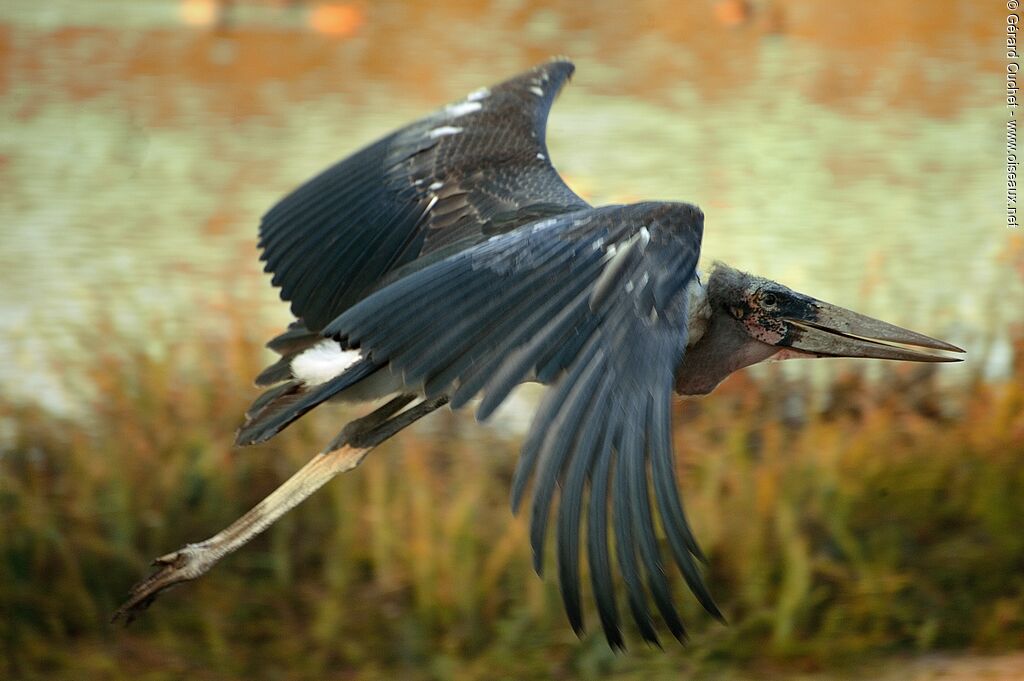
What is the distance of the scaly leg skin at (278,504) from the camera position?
146 inches

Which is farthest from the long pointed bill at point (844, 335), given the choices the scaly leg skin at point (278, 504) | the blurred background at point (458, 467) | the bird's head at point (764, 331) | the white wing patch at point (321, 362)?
the blurred background at point (458, 467)

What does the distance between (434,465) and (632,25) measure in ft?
25.4

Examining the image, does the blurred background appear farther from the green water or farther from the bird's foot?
the bird's foot

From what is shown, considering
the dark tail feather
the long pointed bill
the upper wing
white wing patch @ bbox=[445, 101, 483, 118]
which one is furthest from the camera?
white wing patch @ bbox=[445, 101, 483, 118]

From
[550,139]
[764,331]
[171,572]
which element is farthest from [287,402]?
[550,139]

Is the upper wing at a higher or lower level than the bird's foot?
higher

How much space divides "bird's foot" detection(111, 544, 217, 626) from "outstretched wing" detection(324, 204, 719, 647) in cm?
86

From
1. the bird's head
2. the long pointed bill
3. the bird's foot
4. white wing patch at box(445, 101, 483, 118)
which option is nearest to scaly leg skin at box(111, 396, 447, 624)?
the bird's foot

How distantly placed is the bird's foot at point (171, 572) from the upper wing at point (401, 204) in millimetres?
656

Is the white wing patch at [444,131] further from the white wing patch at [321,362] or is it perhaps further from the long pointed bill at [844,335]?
the long pointed bill at [844,335]

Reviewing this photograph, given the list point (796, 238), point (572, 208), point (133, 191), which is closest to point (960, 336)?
point (796, 238)

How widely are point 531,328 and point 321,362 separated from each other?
0.96 metres

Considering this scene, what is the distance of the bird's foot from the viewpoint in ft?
12.1

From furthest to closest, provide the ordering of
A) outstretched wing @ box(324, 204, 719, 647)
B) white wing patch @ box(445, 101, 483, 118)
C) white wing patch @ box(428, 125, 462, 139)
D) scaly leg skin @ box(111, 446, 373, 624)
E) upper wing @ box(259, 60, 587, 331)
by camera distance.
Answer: white wing patch @ box(445, 101, 483, 118) → white wing patch @ box(428, 125, 462, 139) → upper wing @ box(259, 60, 587, 331) → scaly leg skin @ box(111, 446, 373, 624) → outstretched wing @ box(324, 204, 719, 647)
